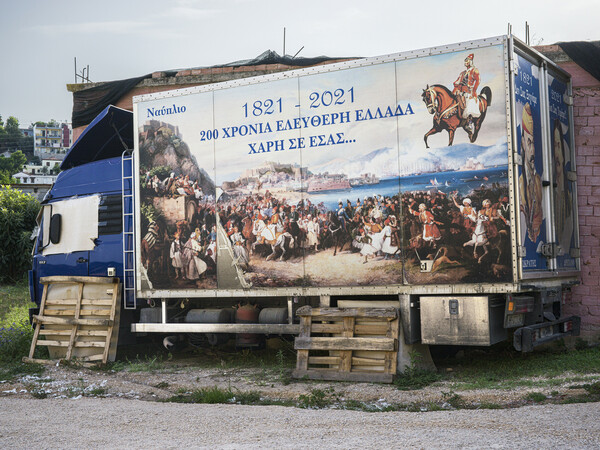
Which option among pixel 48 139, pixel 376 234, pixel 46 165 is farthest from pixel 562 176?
pixel 48 139

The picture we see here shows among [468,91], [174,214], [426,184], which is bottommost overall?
[174,214]

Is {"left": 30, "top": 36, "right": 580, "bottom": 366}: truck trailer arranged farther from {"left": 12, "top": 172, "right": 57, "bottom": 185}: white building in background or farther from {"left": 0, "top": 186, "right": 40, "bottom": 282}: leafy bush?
{"left": 12, "top": 172, "right": 57, "bottom": 185}: white building in background

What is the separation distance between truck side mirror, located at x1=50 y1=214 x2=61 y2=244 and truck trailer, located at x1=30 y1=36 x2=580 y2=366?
55cm

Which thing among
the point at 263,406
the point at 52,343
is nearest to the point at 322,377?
the point at 263,406

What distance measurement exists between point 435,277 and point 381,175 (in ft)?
4.56

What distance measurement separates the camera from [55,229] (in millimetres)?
11820

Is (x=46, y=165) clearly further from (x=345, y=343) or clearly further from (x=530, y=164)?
(x=530, y=164)

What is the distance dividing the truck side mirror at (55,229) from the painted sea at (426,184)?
15.6 feet

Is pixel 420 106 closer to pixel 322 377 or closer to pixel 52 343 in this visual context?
pixel 322 377

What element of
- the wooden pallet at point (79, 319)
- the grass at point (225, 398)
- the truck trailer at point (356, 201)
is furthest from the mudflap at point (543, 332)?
the wooden pallet at point (79, 319)

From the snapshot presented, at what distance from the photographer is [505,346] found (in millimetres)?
10250

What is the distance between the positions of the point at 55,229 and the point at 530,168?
7.44 metres

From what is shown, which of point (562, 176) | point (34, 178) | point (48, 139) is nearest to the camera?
point (562, 176)

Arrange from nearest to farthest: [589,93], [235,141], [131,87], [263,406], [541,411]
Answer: [541,411] < [263,406] < [235,141] < [589,93] < [131,87]
